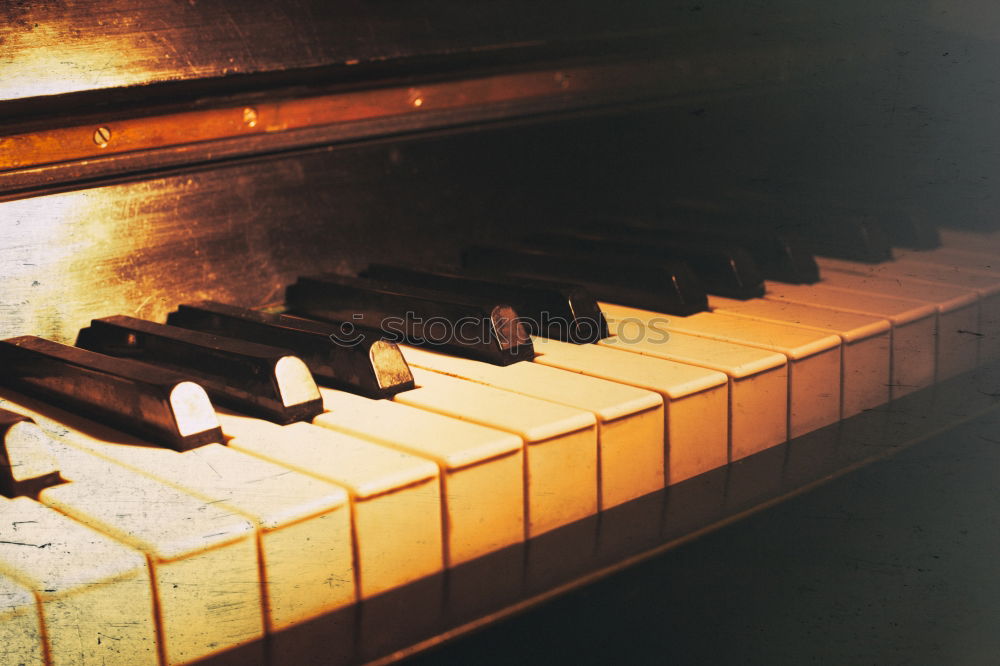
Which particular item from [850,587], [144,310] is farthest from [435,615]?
[144,310]

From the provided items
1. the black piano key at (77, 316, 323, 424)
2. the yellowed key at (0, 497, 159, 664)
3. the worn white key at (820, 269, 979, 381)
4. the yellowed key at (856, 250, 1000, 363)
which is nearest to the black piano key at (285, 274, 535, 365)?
the black piano key at (77, 316, 323, 424)

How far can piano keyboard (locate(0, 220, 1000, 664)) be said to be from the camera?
79 cm

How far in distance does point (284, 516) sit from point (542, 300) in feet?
2.23

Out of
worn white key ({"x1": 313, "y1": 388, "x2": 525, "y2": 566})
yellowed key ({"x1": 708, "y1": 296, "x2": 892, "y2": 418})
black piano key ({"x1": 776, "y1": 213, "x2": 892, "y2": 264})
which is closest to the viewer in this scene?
worn white key ({"x1": 313, "y1": 388, "x2": 525, "y2": 566})

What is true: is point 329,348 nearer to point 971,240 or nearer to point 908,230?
point 908,230

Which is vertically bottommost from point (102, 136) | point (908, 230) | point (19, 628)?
point (19, 628)

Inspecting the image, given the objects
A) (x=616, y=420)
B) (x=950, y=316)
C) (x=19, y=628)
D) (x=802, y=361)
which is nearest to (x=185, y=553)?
(x=19, y=628)

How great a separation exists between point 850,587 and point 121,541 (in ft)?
2.88

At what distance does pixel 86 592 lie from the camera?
0.74 meters

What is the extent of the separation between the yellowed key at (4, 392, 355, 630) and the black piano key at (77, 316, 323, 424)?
0.11 metres

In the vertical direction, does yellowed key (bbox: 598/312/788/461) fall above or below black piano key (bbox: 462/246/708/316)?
below

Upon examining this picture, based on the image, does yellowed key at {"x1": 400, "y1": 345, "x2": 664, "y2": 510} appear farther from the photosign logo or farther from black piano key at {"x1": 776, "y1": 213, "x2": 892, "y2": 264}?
black piano key at {"x1": 776, "y1": 213, "x2": 892, "y2": 264}

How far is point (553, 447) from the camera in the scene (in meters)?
1.04

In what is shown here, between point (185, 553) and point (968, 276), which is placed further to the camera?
point (968, 276)
